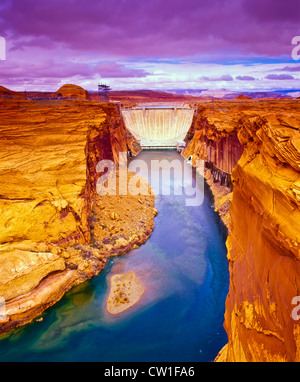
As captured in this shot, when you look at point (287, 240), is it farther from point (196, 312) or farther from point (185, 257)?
point (185, 257)

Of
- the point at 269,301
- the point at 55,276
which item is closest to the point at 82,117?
the point at 55,276

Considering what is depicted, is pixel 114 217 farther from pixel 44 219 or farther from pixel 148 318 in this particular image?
pixel 148 318

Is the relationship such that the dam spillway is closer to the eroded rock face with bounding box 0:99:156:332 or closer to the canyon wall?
the eroded rock face with bounding box 0:99:156:332

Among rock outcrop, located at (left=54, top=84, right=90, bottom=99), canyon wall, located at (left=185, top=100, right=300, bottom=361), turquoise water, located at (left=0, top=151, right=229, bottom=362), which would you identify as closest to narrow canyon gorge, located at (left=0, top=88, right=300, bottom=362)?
canyon wall, located at (left=185, top=100, right=300, bottom=361)

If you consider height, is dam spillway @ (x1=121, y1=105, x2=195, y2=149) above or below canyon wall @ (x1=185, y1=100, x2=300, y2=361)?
above

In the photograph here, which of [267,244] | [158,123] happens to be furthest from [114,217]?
[158,123]

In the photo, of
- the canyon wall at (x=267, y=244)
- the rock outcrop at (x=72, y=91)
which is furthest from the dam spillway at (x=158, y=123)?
the canyon wall at (x=267, y=244)
